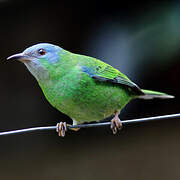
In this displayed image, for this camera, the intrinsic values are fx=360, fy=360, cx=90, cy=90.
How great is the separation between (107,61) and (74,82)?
300 cm

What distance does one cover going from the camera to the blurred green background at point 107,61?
6.38 meters

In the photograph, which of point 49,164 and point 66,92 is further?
point 49,164

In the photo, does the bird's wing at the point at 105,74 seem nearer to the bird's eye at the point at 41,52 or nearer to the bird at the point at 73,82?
the bird at the point at 73,82

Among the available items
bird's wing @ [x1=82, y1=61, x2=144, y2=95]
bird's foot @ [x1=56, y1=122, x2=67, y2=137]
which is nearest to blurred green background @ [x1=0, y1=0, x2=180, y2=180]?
bird's wing @ [x1=82, y1=61, x2=144, y2=95]

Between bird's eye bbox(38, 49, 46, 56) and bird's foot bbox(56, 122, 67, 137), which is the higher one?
bird's eye bbox(38, 49, 46, 56)

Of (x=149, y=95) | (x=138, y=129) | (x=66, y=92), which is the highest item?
(x=66, y=92)

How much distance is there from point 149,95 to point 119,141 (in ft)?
8.23

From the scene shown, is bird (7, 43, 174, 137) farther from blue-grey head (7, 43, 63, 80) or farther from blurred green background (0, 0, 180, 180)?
blurred green background (0, 0, 180, 180)

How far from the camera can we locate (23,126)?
6660 mm

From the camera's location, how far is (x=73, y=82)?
369 centimetres

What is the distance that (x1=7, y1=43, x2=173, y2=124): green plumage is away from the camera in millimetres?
3691
